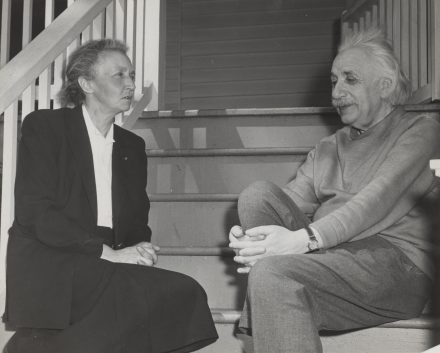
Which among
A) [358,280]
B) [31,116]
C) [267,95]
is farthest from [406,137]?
[267,95]

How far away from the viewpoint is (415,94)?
8.51 ft

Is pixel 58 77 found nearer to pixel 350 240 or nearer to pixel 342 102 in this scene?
pixel 342 102

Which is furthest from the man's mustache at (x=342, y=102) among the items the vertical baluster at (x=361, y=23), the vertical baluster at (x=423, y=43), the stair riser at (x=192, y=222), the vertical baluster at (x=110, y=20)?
the vertical baluster at (x=361, y=23)

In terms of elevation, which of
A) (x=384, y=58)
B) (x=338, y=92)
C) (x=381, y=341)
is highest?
(x=384, y=58)

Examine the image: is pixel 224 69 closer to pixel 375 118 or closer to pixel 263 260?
pixel 375 118

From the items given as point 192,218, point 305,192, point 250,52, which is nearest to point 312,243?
point 305,192

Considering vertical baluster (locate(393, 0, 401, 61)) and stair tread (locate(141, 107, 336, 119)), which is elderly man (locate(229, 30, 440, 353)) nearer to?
stair tread (locate(141, 107, 336, 119))

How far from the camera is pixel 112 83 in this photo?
2.14 m

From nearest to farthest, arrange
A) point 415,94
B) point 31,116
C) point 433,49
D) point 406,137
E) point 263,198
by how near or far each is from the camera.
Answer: point 263,198 → point 406,137 → point 31,116 → point 433,49 → point 415,94

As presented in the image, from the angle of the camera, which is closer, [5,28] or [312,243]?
[312,243]

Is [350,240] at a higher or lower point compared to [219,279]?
higher

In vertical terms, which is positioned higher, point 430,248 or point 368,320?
point 430,248

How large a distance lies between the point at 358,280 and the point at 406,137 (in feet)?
1.49

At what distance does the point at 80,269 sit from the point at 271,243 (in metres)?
0.52
